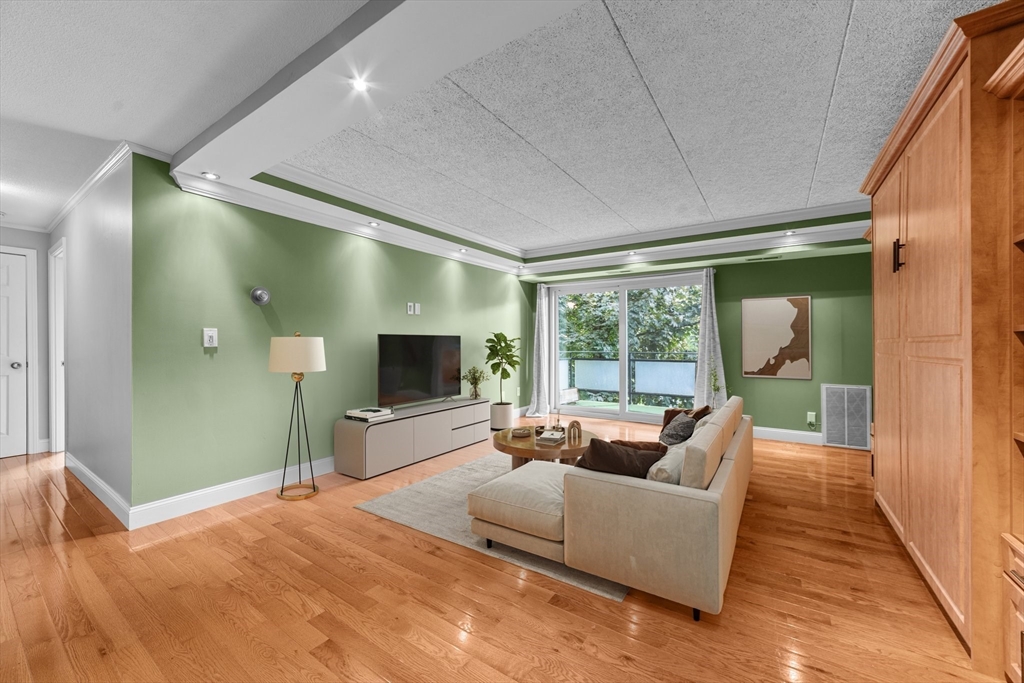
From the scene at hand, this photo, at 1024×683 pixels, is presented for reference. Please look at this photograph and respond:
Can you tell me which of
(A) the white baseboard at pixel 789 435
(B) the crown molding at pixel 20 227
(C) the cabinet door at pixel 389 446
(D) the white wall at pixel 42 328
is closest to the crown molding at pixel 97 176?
(B) the crown molding at pixel 20 227

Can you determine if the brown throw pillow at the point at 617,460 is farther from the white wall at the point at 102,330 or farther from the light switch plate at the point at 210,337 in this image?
the white wall at the point at 102,330

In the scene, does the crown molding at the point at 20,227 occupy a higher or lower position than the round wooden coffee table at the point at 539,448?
higher

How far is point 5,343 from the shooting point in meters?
4.60

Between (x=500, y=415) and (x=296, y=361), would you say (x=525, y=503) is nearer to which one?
(x=296, y=361)

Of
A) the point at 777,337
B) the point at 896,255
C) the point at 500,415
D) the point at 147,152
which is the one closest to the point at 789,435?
the point at 777,337

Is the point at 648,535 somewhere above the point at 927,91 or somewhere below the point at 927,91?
below

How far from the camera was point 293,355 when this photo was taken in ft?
11.1

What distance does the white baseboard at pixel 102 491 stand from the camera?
2992mm

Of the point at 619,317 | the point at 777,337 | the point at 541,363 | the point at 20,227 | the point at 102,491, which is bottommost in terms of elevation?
the point at 102,491

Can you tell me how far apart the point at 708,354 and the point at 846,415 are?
1630 mm

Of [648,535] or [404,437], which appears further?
[404,437]

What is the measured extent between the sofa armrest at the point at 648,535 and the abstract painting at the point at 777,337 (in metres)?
3.89

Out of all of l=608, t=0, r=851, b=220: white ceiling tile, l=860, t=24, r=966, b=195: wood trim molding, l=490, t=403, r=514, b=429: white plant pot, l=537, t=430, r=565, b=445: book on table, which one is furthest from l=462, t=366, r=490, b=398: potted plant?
l=860, t=24, r=966, b=195: wood trim molding

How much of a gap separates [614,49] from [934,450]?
240 cm
